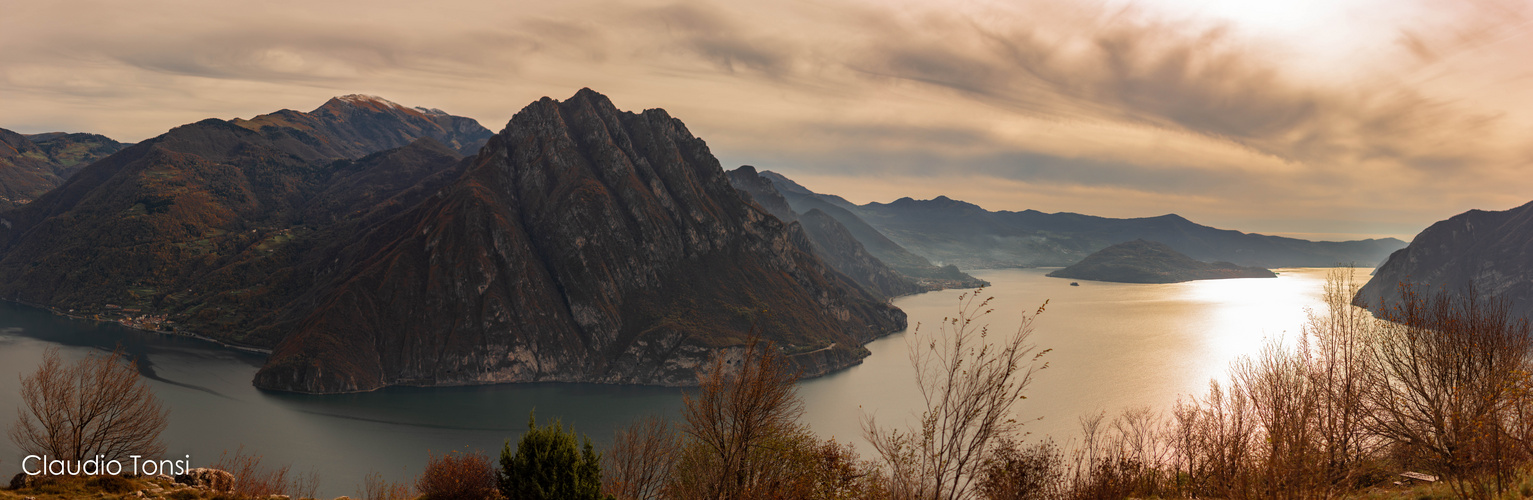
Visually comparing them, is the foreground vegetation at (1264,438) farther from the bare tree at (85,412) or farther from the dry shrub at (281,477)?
the dry shrub at (281,477)

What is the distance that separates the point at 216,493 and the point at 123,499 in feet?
17.1

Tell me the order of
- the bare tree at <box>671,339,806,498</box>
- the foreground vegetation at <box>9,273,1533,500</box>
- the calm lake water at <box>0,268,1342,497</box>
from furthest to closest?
the calm lake water at <box>0,268,1342,497</box>, the bare tree at <box>671,339,806,498</box>, the foreground vegetation at <box>9,273,1533,500</box>

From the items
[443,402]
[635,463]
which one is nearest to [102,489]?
[635,463]

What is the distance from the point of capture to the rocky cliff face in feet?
488

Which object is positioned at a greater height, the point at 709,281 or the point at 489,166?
the point at 489,166

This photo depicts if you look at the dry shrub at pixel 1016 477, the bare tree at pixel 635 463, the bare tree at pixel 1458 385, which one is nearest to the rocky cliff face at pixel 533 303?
the bare tree at pixel 635 463

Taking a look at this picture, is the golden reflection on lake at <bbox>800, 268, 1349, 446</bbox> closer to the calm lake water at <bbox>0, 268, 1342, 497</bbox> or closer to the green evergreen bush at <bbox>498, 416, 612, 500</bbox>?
the calm lake water at <bbox>0, 268, 1342, 497</bbox>

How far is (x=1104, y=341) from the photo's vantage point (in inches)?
7185

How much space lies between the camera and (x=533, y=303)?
167625mm

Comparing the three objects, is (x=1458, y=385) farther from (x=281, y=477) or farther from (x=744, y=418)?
(x=281, y=477)

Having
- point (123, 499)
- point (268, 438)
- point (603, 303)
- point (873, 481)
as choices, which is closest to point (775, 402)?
point (873, 481)

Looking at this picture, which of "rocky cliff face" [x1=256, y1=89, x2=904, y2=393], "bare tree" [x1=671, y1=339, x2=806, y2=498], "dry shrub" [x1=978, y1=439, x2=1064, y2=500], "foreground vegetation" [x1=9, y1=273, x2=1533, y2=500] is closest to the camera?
"foreground vegetation" [x1=9, y1=273, x2=1533, y2=500]

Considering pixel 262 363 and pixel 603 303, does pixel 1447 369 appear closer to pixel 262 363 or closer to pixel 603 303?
pixel 603 303

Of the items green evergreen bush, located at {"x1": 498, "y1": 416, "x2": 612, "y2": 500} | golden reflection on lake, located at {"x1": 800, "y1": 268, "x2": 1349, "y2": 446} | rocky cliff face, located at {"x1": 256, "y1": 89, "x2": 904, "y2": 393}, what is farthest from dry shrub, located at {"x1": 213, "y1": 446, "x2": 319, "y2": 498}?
golden reflection on lake, located at {"x1": 800, "y1": 268, "x2": 1349, "y2": 446}
